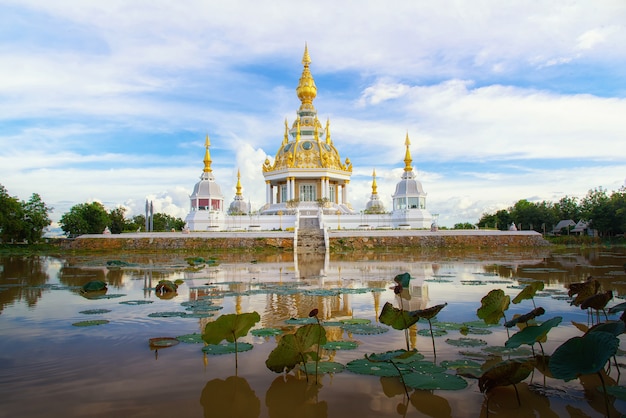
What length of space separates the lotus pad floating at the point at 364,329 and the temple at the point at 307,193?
3455 cm

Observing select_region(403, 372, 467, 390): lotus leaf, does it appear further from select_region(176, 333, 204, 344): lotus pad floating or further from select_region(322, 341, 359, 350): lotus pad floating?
select_region(176, 333, 204, 344): lotus pad floating

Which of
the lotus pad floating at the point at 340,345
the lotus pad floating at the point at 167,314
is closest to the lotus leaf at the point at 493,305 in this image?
the lotus pad floating at the point at 340,345

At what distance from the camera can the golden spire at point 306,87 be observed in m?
58.8

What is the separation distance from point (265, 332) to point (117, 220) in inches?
2296

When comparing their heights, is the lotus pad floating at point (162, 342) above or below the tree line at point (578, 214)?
below

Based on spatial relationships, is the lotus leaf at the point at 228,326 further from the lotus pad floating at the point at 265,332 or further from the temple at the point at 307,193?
the temple at the point at 307,193

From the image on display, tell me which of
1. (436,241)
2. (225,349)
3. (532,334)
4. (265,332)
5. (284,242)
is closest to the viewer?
(532,334)

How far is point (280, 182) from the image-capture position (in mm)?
56969

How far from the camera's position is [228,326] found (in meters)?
5.50

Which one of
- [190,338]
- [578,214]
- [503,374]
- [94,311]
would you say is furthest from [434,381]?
[578,214]

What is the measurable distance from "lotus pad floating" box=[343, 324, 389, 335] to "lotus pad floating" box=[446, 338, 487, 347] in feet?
3.47

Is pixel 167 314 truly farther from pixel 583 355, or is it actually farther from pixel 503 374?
pixel 583 355

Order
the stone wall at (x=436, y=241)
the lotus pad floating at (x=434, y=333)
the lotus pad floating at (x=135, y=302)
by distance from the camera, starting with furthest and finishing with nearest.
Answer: the stone wall at (x=436, y=241)
the lotus pad floating at (x=135, y=302)
the lotus pad floating at (x=434, y=333)

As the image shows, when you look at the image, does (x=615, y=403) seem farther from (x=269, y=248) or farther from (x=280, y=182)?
(x=280, y=182)
